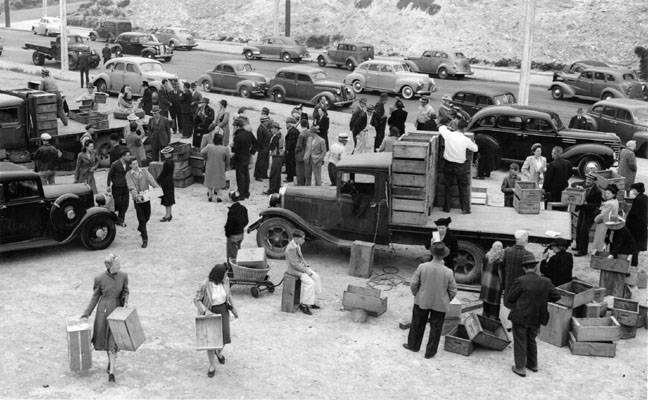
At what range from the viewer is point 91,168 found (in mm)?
16516

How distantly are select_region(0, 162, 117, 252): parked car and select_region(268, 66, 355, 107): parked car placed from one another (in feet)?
51.4

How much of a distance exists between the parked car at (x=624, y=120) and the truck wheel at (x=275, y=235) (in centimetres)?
1233

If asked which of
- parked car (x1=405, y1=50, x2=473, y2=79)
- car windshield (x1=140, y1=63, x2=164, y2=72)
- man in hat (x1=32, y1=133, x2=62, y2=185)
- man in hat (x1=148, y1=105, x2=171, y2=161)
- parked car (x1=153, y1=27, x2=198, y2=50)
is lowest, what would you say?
man in hat (x1=32, y1=133, x2=62, y2=185)

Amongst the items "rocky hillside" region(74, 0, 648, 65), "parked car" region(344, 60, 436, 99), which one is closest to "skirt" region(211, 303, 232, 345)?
"parked car" region(344, 60, 436, 99)

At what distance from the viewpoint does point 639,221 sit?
45.2 feet

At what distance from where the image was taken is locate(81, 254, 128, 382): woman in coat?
9.72 metres

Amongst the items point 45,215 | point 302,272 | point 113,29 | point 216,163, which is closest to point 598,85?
point 216,163

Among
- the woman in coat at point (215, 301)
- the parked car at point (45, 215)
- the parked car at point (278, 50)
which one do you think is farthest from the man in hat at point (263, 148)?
the parked car at point (278, 50)

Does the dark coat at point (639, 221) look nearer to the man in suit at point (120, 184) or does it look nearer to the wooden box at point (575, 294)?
the wooden box at point (575, 294)

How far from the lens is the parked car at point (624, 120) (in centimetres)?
2339

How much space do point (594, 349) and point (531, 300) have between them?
1.52 m

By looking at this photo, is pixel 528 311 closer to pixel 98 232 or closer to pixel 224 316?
pixel 224 316

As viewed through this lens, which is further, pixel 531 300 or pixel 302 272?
pixel 302 272

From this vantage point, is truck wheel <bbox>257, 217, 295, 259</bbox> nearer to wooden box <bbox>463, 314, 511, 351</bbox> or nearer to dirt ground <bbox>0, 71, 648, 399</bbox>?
dirt ground <bbox>0, 71, 648, 399</bbox>
